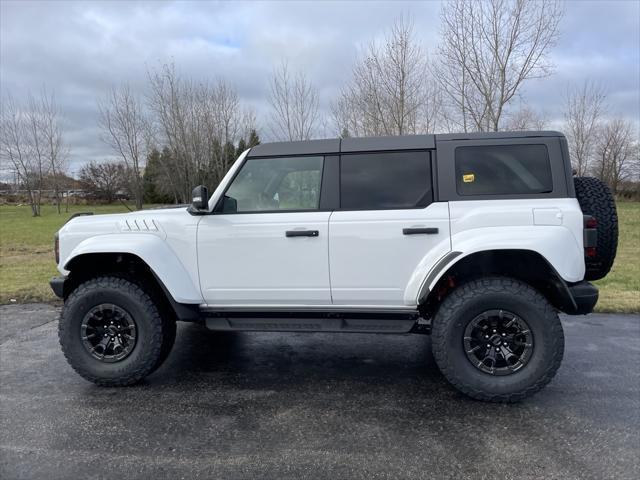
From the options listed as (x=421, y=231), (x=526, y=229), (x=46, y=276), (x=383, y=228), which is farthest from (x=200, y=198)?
(x=46, y=276)

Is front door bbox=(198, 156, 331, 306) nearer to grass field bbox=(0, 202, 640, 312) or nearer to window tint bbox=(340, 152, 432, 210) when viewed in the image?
window tint bbox=(340, 152, 432, 210)

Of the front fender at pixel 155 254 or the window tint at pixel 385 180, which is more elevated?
the window tint at pixel 385 180

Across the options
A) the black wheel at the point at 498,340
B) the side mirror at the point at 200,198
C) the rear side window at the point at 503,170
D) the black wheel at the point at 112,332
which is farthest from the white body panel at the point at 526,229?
the black wheel at the point at 112,332

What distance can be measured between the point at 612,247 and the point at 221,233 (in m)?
3.04

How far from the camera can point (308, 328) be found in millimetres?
3814

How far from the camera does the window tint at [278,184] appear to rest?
3826mm

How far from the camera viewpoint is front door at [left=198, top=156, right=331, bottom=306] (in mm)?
3688

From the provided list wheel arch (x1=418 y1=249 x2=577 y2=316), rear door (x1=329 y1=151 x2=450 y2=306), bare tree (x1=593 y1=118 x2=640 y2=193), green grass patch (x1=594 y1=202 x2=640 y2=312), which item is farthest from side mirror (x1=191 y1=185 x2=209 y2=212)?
bare tree (x1=593 y1=118 x2=640 y2=193)

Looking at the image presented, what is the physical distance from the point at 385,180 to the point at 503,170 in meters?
0.89

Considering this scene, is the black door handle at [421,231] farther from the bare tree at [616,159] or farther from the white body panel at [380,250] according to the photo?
the bare tree at [616,159]

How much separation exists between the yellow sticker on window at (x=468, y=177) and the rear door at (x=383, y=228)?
252 mm

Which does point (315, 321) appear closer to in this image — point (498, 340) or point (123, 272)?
point (498, 340)

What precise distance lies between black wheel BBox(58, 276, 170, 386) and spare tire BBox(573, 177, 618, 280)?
3496 mm

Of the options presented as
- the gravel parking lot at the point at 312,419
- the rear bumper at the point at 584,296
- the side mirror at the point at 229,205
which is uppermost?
the side mirror at the point at 229,205
